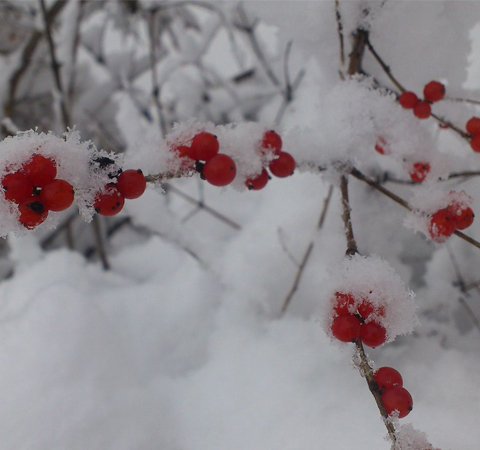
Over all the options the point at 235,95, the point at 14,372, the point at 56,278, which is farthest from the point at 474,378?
the point at 235,95

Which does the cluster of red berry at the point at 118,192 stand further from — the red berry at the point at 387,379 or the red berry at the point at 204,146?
the red berry at the point at 387,379

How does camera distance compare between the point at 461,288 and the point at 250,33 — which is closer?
the point at 461,288

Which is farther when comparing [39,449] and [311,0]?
[311,0]

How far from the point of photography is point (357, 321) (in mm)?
537

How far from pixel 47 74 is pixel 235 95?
0.96m

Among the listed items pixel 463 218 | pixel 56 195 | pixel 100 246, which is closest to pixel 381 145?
pixel 463 218

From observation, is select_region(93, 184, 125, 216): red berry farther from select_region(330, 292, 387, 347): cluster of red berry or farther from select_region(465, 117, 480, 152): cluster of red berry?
select_region(465, 117, 480, 152): cluster of red berry

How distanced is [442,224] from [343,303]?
214mm

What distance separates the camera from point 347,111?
31.8 inches

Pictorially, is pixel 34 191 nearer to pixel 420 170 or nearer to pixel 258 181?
pixel 258 181

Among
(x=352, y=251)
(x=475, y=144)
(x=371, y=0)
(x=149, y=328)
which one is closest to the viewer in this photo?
(x=352, y=251)

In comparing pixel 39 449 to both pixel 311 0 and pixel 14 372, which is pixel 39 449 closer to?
pixel 14 372

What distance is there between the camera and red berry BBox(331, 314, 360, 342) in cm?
52

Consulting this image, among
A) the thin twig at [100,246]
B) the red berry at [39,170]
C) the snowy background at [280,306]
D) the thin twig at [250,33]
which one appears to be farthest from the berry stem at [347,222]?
the thin twig at [250,33]
